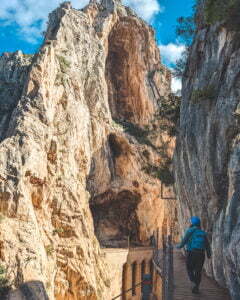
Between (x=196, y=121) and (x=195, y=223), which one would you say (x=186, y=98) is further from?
(x=195, y=223)

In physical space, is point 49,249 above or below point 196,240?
below

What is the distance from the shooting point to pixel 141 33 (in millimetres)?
41812

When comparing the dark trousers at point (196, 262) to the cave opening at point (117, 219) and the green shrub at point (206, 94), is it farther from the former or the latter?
the cave opening at point (117, 219)

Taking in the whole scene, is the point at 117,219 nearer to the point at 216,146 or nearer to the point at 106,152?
the point at 106,152

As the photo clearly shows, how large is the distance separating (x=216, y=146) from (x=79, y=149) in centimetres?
1767

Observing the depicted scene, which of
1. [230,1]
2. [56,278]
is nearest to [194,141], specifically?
[230,1]

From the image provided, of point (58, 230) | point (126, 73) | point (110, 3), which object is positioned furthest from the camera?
point (126, 73)

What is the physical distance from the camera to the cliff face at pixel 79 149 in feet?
55.5

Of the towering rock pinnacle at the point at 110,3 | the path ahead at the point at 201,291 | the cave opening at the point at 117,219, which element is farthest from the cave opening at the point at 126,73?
the path ahead at the point at 201,291

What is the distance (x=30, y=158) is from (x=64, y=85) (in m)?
8.98

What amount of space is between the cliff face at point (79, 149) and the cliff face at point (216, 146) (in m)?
8.13

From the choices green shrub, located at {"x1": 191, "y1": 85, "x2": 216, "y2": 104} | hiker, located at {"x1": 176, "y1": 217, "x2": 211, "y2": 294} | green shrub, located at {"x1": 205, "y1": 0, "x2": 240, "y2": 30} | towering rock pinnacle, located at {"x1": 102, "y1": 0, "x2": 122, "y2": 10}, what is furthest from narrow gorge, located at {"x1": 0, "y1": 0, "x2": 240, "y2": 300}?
hiker, located at {"x1": 176, "y1": 217, "x2": 211, "y2": 294}

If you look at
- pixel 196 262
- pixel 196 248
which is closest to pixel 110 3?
pixel 196 248

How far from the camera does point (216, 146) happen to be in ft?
29.7
